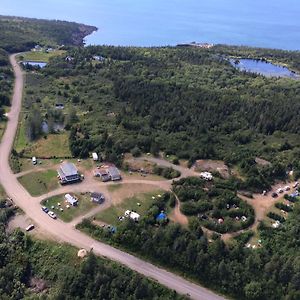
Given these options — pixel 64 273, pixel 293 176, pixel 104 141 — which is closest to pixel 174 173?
pixel 104 141

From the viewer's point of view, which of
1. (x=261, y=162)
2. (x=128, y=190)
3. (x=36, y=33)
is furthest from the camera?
(x=36, y=33)

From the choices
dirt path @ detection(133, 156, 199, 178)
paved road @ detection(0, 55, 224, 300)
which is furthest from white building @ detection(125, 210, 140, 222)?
dirt path @ detection(133, 156, 199, 178)

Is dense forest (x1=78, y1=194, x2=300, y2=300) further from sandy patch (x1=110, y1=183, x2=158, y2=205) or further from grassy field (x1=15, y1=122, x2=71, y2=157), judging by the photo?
grassy field (x1=15, y1=122, x2=71, y2=157)

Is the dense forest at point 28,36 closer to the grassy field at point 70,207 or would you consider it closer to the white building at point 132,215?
the grassy field at point 70,207

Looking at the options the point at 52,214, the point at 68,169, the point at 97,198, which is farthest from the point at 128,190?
the point at 52,214

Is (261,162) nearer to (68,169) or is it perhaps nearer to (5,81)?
(68,169)
